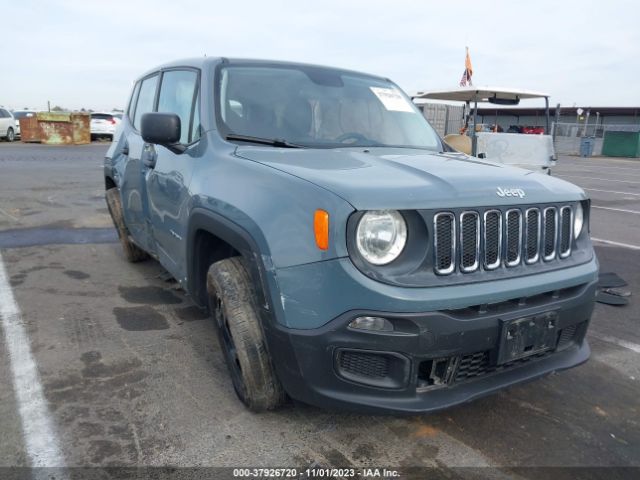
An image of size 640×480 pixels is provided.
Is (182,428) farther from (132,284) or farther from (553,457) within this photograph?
(132,284)

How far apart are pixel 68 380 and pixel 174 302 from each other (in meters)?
1.43

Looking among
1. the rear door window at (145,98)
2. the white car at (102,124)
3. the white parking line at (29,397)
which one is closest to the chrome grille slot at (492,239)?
the white parking line at (29,397)

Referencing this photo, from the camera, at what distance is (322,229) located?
→ 7.32 feet

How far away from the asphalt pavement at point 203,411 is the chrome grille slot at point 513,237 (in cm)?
84

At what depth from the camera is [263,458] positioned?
250cm

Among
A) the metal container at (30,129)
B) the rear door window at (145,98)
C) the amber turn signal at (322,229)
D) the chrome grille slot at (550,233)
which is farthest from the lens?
the metal container at (30,129)

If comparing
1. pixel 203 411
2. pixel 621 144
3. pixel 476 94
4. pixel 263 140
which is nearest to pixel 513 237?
pixel 263 140

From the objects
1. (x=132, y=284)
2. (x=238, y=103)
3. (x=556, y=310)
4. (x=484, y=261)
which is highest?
(x=238, y=103)

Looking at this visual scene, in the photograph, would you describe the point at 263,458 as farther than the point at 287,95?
No

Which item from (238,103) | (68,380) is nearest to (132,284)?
(68,380)

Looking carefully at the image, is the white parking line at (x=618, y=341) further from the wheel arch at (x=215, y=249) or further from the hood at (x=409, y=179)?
the wheel arch at (x=215, y=249)

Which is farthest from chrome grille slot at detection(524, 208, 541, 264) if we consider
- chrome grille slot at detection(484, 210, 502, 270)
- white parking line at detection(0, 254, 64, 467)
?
white parking line at detection(0, 254, 64, 467)

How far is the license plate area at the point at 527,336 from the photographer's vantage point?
2.40 meters

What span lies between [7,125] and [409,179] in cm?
2767
